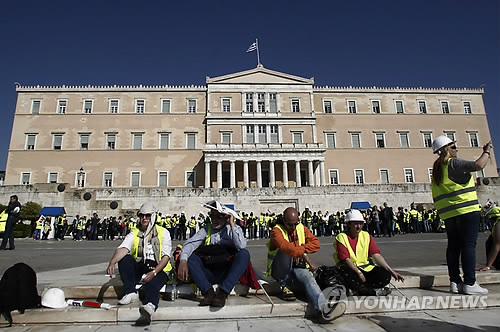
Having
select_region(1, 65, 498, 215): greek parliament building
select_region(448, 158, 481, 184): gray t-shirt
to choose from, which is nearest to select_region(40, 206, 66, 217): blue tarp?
select_region(1, 65, 498, 215): greek parliament building

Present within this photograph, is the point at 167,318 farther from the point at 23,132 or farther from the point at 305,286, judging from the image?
the point at 23,132

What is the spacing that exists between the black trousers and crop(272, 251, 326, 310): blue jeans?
48cm

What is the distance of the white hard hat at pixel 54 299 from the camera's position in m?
3.78

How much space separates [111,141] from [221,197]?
21.6m

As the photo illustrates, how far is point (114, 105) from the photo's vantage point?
4122 cm

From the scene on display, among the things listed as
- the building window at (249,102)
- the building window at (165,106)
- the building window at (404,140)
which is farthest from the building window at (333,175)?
the building window at (165,106)

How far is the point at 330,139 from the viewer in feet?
136

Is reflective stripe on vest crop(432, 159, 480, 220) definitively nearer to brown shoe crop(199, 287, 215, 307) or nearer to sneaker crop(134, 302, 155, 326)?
brown shoe crop(199, 287, 215, 307)

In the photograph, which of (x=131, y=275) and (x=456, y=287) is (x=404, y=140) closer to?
(x=456, y=287)

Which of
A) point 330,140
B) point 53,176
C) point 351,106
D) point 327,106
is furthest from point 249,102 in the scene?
point 53,176

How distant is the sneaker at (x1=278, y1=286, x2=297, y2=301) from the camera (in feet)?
13.3

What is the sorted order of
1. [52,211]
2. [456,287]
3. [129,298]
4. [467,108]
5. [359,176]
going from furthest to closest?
[467,108] < [359,176] < [52,211] < [456,287] < [129,298]

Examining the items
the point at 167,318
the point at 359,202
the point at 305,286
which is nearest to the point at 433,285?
the point at 305,286

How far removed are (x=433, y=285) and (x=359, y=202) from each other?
76.1 feet
